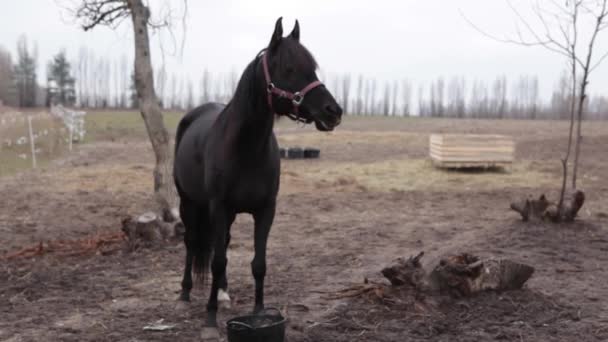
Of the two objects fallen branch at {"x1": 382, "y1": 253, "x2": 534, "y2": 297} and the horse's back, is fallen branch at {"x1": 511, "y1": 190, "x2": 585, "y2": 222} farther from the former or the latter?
the horse's back

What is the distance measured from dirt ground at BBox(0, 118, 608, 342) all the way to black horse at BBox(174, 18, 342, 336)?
793 mm

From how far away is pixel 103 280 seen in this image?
592 cm

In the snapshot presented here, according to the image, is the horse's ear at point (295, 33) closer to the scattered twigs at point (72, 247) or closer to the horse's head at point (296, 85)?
the horse's head at point (296, 85)

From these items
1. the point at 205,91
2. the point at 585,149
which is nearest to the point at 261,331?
the point at 585,149

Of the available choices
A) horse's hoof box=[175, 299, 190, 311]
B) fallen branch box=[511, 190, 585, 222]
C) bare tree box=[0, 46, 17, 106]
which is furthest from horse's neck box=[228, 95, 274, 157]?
bare tree box=[0, 46, 17, 106]

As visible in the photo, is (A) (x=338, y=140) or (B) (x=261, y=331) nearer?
(B) (x=261, y=331)

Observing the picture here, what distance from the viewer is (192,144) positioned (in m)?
4.97

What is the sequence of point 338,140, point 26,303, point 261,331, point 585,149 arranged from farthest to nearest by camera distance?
point 338,140 → point 585,149 → point 26,303 → point 261,331

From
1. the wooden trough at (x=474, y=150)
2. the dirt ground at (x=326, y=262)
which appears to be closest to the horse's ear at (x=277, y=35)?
the dirt ground at (x=326, y=262)

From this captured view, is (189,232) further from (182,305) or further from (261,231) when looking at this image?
(261,231)

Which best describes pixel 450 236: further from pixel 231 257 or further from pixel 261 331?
pixel 261 331

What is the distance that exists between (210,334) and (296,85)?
197 centimetres

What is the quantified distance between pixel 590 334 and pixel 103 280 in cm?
454

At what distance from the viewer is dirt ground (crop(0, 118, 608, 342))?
14.1 feet
